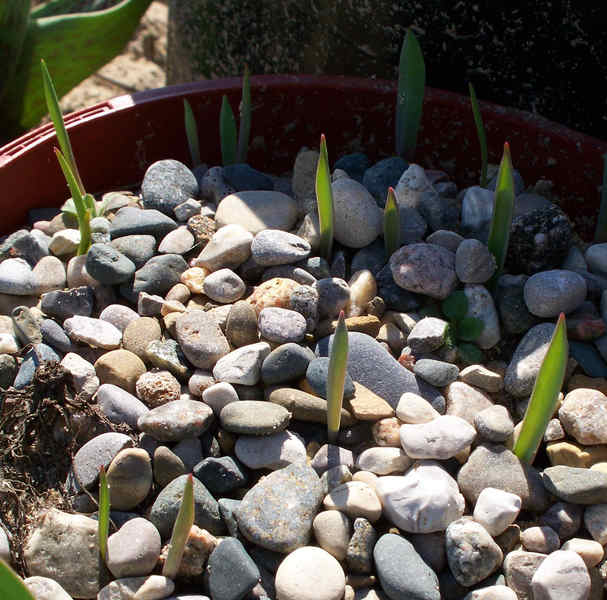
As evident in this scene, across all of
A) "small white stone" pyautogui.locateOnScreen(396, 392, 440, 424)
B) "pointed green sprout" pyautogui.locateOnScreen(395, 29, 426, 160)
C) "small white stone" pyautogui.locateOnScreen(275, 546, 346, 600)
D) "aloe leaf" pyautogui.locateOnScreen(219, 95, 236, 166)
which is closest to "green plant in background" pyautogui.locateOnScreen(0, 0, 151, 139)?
"aloe leaf" pyautogui.locateOnScreen(219, 95, 236, 166)

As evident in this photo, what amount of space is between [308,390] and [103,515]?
31 cm

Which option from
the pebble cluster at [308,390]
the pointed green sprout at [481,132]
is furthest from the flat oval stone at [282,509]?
the pointed green sprout at [481,132]

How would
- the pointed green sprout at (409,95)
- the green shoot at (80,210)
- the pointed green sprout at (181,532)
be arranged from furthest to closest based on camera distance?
the pointed green sprout at (409,95) → the green shoot at (80,210) → the pointed green sprout at (181,532)

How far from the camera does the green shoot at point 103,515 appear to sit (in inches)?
31.7

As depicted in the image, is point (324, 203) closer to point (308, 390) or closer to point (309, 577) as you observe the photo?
point (308, 390)

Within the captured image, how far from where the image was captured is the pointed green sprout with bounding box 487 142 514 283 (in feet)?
3.29

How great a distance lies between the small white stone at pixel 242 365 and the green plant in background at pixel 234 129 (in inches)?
17.6

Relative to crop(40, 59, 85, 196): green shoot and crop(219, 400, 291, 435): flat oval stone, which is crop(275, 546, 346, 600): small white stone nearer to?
crop(219, 400, 291, 435): flat oval stone

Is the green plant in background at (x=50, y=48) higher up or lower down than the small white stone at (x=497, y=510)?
higher up

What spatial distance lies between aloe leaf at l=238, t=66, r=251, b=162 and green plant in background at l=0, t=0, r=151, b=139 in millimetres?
346

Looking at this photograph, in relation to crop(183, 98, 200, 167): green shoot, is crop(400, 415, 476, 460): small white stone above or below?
below

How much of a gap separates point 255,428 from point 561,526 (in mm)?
367

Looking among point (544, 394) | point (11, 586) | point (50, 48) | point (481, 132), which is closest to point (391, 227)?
point (481, 132)

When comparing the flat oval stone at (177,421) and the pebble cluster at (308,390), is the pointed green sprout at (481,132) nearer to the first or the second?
the pebble cluster at (308,390)
